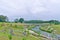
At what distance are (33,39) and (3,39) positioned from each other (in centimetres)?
517

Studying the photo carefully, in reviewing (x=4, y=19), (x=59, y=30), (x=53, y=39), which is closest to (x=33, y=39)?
(x=53, y=39)

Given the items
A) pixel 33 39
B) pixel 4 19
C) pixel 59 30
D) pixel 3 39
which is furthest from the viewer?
pixel 4 19

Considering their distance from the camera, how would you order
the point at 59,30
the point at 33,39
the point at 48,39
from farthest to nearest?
1. the point at 59,30
2. the point at 48,39
3. the point at 33,39

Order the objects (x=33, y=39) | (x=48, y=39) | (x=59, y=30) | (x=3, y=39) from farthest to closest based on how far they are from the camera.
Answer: (x=59, y=30) → (x=48, y=39) → (x=33, y=39) → (x=3, y=39)

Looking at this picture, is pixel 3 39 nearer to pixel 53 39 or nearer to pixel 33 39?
pixel 33 39

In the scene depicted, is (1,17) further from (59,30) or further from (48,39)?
(48,39)

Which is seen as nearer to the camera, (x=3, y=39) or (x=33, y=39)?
(x=3, y=39)

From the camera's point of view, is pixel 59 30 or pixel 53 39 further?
pixel 59 30

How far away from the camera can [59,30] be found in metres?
49.3

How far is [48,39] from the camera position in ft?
109

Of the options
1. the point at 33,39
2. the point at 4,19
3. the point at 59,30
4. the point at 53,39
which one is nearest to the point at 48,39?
the point at 53,39

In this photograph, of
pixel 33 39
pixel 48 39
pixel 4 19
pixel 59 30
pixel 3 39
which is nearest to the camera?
pixel 3 39

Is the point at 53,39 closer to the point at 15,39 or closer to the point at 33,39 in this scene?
the point at 33,39

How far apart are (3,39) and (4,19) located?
46198 millimetres
